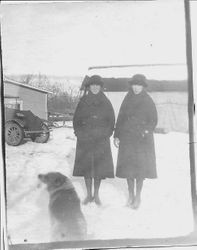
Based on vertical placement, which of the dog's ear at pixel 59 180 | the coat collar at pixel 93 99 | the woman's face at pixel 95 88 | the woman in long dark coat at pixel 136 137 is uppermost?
the woman's face at pixel 95 88

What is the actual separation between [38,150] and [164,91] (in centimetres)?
54

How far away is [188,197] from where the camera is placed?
55.2 inches

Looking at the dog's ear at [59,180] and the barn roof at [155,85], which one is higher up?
the barn roof at [155,85]

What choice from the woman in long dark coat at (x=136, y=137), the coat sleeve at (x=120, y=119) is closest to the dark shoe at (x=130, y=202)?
the woman in long dark coat at (x=136, y=137)

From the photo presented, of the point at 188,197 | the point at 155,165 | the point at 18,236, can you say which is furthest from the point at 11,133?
the point at 188,197

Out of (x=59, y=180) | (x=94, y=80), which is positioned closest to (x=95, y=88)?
(x=94, y=80)

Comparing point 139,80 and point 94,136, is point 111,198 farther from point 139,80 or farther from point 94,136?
point 139,80

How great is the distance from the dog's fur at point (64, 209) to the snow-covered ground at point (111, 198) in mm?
21

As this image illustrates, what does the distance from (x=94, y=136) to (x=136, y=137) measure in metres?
0.16

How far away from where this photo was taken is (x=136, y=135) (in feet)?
4.63

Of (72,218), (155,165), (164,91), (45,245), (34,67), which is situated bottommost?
(45,245)

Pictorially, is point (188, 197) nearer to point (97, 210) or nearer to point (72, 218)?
point (97, 210)

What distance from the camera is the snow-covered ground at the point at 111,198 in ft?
4.58

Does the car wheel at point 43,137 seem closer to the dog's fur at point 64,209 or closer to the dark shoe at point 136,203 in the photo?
the dog's fur at point 64,209
